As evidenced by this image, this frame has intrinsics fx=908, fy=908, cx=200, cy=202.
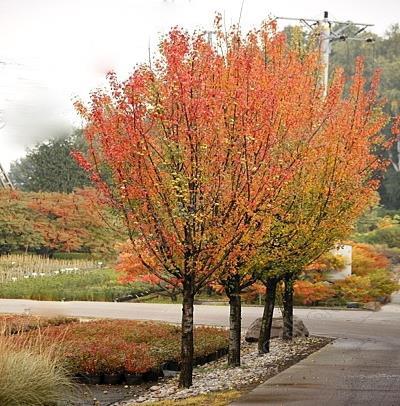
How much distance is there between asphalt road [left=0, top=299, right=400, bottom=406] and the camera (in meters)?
9.77

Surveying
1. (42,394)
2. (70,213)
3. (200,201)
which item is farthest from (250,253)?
(70,213)

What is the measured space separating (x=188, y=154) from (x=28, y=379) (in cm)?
304

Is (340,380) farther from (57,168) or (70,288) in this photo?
(57,168)

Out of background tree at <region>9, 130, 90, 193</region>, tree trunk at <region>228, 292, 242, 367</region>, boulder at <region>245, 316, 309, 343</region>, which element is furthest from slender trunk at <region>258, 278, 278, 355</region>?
→ background tree at <region>9, 130, 90, 193</region>

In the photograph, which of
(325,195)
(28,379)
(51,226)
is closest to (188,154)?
(28,379)

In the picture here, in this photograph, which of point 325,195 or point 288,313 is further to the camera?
point 288,313

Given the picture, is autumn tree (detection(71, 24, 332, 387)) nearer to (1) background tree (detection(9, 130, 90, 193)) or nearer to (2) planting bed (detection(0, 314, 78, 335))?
(2) planting bed (detection(0, 314, 78, 335))

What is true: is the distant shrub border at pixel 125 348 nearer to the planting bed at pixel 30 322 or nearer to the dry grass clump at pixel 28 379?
the planting bed at pixel 30 322

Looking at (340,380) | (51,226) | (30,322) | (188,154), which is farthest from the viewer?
(51,226)

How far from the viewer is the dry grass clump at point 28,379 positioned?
9.50m

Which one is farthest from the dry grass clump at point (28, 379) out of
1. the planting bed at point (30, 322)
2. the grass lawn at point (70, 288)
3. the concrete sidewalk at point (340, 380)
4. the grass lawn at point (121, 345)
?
the grass lawn at point (70, 288)

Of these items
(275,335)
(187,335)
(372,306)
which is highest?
(372,306)

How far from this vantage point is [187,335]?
11.2 meters

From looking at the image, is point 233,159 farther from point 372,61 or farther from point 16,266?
point 372,61
